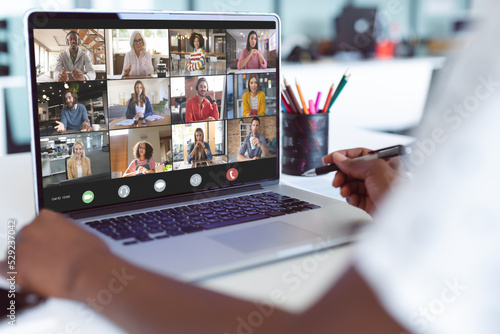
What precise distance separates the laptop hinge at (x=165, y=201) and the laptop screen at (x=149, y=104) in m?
0.01

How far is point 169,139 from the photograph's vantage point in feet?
2.91

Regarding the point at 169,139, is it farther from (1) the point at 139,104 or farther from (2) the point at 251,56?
(2) the point at 251,56

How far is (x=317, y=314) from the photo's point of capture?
0.95 ft

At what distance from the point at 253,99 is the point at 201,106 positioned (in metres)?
0.12

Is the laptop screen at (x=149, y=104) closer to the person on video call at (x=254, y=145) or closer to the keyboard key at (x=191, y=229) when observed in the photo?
the person on video call at (x=254, y=145)

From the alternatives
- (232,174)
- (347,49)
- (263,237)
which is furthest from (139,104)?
(347,49)

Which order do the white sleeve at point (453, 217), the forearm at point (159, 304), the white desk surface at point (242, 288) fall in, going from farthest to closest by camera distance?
1. the white desk surface at point (242, 288)
2. the forearm at point (159, 304)
3. the white sleeve at point (453, 217)

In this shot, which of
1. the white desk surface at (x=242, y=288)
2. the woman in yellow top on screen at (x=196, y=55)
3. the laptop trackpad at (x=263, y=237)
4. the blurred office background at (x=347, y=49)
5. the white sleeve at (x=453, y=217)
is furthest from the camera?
the blurred office background at (x=347, y=49)

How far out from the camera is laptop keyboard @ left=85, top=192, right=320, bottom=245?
2.26 feet

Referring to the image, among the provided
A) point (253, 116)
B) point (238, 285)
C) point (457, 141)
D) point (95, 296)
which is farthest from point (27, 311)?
point (253, 116)

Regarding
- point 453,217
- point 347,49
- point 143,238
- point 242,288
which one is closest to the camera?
point 453,217

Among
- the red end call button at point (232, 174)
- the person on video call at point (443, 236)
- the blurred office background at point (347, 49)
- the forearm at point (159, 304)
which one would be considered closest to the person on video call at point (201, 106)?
the red end call button at point (232, 174)

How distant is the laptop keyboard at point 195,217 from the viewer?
688 millimetres

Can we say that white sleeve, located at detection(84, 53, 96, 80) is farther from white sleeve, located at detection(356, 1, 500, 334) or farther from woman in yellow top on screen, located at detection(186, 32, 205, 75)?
white sleeve, located at detection(356, 1, 500, 334)
